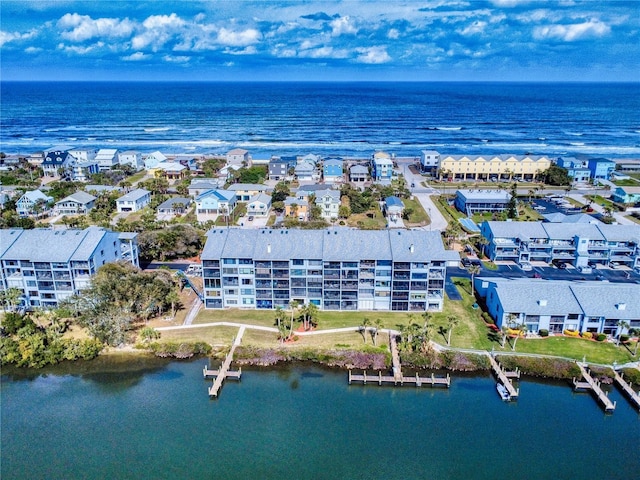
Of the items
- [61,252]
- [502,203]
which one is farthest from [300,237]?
[502,203]

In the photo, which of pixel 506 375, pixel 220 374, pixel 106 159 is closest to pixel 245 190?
pixel 106 159

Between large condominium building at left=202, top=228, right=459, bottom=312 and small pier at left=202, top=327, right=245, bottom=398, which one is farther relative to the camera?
large condominium building at left=202, top=228, right=459, bottom=312

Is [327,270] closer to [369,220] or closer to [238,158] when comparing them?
[369,220]

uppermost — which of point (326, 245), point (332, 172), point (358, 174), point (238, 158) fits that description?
point (238, 158)

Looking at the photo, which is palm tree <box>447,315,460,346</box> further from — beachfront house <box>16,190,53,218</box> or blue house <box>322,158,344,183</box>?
beachfront house <box>16,190,53,218</box>

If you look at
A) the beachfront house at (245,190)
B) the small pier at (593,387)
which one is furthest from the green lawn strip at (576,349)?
the beachfront house at (245,190)

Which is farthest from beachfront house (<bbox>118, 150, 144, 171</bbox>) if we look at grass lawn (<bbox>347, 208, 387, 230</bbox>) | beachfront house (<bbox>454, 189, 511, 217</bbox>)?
beachfront house (<bbox>454, 189, 511, 217</bbox>)
